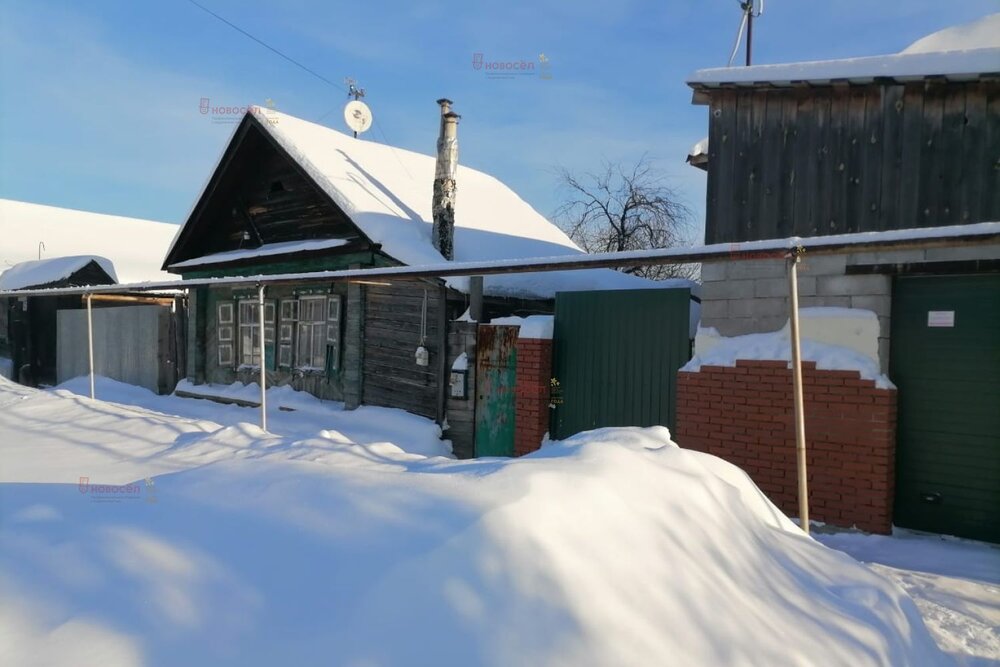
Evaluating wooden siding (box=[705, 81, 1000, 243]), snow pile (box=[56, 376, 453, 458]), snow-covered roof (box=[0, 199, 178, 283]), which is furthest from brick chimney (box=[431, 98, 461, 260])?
snow-covered roof (box=[0, 199, 178, 283])

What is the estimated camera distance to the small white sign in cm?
530

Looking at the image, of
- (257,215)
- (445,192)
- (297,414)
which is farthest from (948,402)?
(257,215)

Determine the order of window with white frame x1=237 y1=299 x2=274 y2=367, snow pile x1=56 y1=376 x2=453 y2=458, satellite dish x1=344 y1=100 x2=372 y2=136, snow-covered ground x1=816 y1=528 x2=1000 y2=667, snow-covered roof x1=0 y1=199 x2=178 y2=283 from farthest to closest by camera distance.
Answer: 1. snow-covered roof x1=0 y1=199 x2=178 y2=283
2. satellite dish x1=344 y1=100 x2=372 y2=136
3. window with white frame x1=237 y1=299 x2=274 y2=367
4. snow pile x1=56 y1=376 x2=453 y2=458
5. snow-covered ground x1=816 y1=528 x2=1000 y2=667

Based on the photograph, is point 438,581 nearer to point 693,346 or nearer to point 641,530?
point 641,530

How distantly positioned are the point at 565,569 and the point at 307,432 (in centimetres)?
780

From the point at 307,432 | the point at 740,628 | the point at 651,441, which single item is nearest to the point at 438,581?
the point at 740,628

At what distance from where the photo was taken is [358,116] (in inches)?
553

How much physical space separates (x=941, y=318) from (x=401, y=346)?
21.7ft

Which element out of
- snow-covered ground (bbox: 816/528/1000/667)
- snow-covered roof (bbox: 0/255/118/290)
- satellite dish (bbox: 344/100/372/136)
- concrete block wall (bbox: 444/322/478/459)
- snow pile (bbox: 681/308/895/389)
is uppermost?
satellite dish (bbox: 344/100/372/136)

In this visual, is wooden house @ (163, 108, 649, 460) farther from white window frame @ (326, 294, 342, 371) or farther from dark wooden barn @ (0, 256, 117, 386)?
dark wooden barn @ (0, 256, 117, 386)

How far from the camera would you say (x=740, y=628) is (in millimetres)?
2426

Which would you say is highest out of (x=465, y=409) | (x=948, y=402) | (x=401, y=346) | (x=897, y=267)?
(x=897, y=267)

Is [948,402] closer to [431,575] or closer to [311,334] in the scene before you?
[431,575]

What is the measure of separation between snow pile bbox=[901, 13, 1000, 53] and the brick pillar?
14.5 ft
